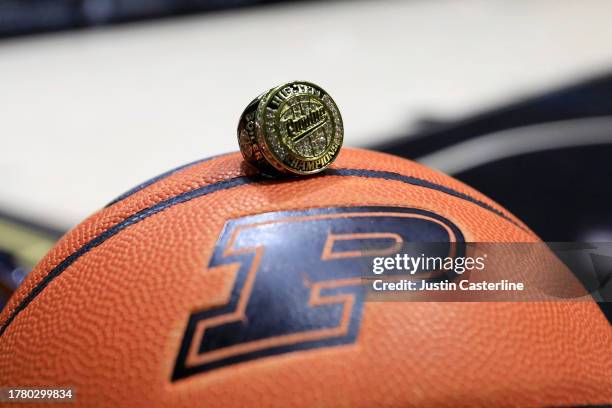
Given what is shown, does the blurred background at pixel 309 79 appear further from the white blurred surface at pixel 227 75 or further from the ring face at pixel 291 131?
the ring face at pixel 291 131

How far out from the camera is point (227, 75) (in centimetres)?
542

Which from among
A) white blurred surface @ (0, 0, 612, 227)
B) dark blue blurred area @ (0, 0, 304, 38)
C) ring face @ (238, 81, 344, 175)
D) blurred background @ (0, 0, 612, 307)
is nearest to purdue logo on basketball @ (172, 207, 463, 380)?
ring face @ (238, 81, 344, 175)

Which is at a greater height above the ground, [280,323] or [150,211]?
[150,211]

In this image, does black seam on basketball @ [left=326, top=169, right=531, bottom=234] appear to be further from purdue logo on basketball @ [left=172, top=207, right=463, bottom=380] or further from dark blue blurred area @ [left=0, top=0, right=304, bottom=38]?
dark blue blurred area @ [left=0, top=0, right=304, bottom=38]

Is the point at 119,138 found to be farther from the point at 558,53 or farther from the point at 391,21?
the point at 391,21

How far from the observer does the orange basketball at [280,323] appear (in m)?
0.94

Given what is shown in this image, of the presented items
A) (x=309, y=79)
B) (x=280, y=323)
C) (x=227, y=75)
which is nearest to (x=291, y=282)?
(x=280, y=323)

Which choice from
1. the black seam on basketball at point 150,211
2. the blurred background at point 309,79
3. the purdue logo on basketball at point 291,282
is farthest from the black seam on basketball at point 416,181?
the blurred background at point 309,79

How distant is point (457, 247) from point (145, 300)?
499 mm

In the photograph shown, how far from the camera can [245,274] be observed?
1.00 metres

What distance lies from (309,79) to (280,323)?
13.9 ft

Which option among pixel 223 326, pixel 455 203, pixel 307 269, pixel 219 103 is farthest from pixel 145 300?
pixel 219 103

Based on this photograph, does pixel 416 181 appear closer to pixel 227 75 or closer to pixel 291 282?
pixel 291 282

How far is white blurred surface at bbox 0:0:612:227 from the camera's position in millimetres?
3562
